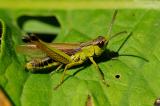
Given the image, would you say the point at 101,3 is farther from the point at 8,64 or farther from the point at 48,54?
the point at 8,64

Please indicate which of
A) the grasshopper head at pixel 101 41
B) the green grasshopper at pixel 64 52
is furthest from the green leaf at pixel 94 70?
the grasshopper head at pixel 101 41

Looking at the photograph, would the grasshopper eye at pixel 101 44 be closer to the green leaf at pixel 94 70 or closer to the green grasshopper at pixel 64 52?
the green grasshopper at pixel 64 52

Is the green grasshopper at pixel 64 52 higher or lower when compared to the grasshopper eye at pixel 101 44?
lower

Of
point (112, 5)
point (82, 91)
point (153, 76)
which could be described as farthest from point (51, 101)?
point (112, 5)

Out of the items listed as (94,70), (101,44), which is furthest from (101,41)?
(94,70)

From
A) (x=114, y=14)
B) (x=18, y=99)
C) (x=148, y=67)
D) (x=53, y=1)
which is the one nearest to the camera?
(x=18, y=99)

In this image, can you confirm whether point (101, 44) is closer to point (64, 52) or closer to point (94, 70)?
point (94, 70)

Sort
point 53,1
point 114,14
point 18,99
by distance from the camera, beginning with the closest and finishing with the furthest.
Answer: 1. point 18,99
2. point 114,14
3. point 53,1
